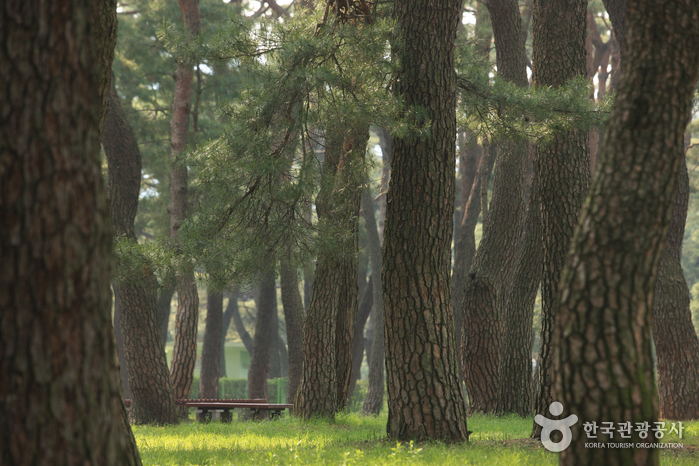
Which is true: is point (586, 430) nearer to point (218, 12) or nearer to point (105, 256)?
point (105, 256)

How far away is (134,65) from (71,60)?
52.7ft

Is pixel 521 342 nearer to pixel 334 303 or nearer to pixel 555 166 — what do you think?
pixel 334 303

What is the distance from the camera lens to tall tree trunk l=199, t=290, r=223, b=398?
18.5 m

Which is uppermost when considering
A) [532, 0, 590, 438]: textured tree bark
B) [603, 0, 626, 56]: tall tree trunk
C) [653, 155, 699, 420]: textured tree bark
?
[603, 0, 626, 56]: tall tree trunk

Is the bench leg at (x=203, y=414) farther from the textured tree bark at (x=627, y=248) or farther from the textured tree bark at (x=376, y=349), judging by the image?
the textured tree bark at (x=627, y=248)

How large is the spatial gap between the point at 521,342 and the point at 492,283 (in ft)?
3.51

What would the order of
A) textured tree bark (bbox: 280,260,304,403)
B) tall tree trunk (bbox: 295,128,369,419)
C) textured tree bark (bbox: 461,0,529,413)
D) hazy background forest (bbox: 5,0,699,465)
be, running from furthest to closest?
textured tree bark (bbox: 280,260,304,403), textured tree bark (bbox: 461,0,529,413), tall tree trunk (bbox: 295,128,369,419), hazy background forest (bbox: 5,0,699,465)

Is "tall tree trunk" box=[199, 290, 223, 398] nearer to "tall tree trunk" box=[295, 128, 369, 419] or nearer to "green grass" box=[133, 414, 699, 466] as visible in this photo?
"tall tree trunk" box=[295, 128, 369, 419]

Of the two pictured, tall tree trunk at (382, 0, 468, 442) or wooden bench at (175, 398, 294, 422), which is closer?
tall tree trunk at (382, 0, 468, 442)

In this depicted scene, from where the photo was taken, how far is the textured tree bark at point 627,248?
2867mm

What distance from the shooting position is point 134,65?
682 inches

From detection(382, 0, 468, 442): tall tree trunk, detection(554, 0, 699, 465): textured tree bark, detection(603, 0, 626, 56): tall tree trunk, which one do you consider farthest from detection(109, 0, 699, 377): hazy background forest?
detection(554, 0, 699, 465): textured tree bark

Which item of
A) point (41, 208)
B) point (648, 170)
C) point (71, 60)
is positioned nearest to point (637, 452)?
point (648, 170)

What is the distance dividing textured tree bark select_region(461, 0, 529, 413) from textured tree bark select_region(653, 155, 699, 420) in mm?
2438
